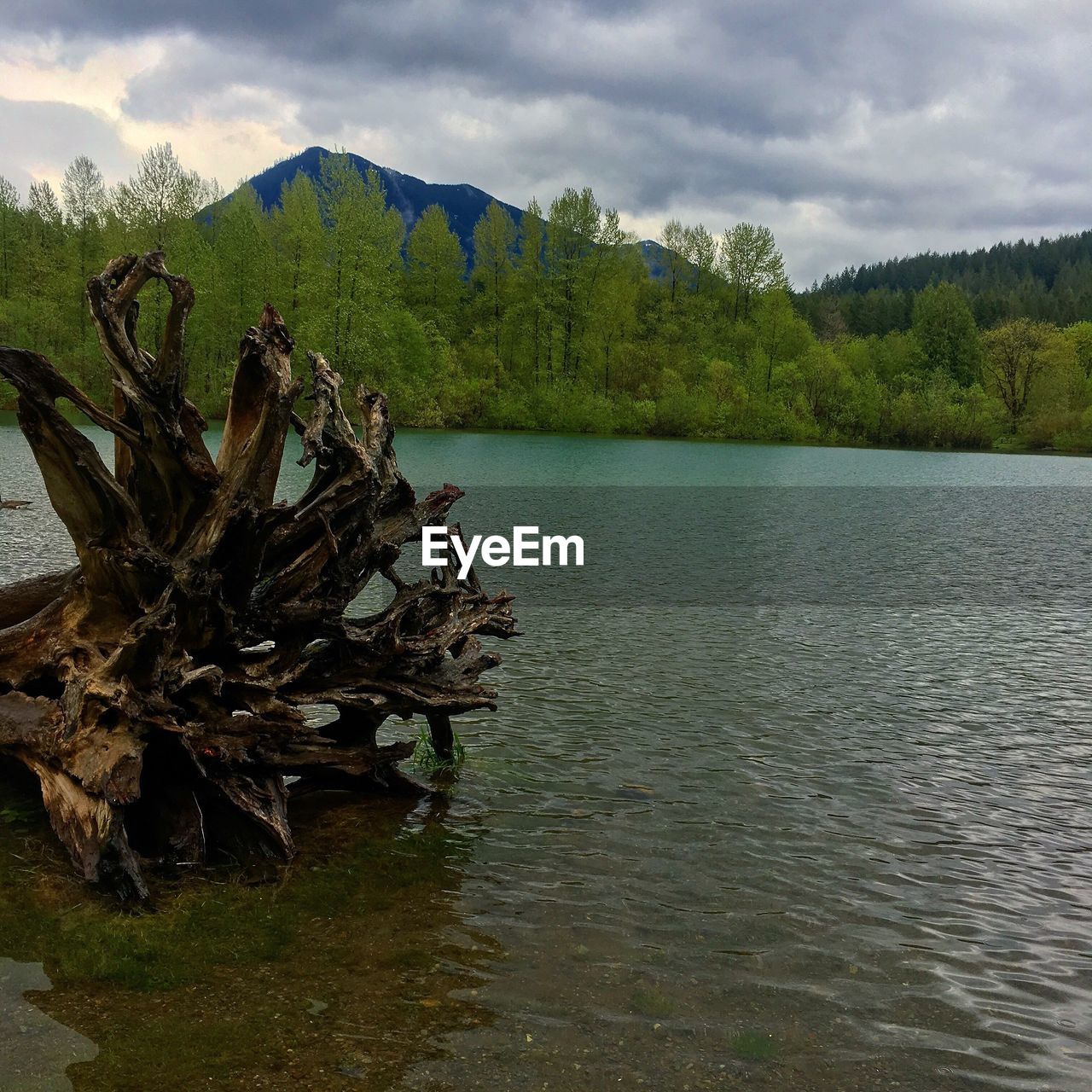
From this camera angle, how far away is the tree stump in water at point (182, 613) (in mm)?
7387

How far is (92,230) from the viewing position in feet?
303

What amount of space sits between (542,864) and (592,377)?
10702 cm

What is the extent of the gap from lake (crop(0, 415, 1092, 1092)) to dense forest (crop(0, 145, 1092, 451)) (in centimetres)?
7128

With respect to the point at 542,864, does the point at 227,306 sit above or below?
above

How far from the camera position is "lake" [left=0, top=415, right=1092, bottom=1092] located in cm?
567

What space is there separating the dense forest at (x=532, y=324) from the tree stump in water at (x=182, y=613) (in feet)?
241

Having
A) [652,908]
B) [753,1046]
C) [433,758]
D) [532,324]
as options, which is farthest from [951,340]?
[753,1046]

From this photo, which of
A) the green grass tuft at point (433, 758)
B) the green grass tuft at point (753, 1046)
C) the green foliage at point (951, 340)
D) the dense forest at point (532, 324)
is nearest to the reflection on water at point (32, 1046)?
the green grass tuft at point (753, 1046)

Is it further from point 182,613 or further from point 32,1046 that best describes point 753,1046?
point 182,613

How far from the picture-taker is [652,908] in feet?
25.4

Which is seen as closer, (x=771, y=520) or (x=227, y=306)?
(x=771, y=520)

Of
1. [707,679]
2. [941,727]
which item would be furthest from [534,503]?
[941,727]

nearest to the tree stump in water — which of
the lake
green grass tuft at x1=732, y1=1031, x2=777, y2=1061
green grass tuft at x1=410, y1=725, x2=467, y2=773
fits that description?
the lake

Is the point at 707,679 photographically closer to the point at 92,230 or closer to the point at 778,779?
the point at 778,779
